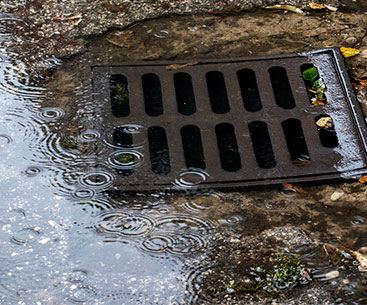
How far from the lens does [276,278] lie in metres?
1.68

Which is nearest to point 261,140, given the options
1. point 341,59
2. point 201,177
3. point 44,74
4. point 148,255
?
point 201,177

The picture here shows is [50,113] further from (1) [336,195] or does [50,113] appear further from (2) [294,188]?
(1) [336,195]

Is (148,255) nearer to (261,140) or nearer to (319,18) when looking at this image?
(261,140)

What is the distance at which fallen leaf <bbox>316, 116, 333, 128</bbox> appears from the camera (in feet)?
7.55

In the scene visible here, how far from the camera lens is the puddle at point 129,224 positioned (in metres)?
1.68

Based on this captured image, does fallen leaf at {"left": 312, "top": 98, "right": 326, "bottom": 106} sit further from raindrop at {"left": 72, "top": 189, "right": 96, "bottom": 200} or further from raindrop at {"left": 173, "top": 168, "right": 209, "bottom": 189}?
raindrop at {"left": 72, "top": 189, "right": 96, "bottom": 200}

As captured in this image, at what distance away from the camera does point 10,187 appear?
1986mm

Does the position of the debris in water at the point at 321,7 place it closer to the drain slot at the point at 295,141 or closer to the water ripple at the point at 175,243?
the drain slot at the point at 295,141

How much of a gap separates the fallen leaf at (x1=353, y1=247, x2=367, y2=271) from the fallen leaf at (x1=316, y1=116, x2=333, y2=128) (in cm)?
68

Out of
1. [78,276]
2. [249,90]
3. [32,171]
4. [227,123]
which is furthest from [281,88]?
[78,276]

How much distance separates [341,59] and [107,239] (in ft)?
4.69

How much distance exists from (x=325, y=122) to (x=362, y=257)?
0.74 meters

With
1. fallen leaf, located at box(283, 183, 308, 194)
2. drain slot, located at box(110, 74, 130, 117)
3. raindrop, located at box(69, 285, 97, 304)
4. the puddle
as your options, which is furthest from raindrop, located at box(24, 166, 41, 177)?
fallen leaf, located at box(283, 183, 308, 194)

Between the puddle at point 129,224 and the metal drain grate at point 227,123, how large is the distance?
20 mm
